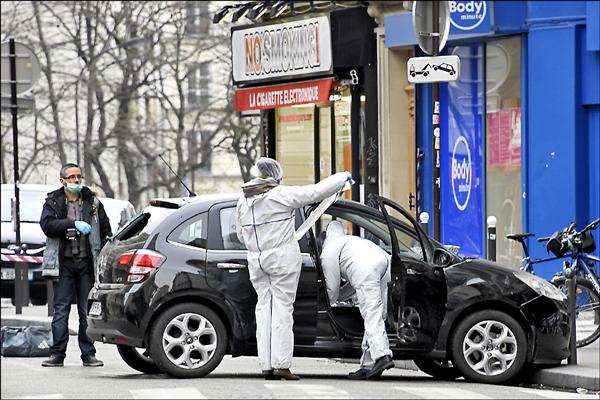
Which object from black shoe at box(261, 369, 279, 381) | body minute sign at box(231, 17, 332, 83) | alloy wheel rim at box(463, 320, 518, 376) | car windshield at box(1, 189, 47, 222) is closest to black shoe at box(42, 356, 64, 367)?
black shoe at box(261, 369, 279, 381)

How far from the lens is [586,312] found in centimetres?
1502

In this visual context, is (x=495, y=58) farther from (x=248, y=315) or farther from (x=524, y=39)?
(x=248, y=315)

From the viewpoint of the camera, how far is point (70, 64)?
50.8 m

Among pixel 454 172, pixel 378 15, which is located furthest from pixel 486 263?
pixel 378 15

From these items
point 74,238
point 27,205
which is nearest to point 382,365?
point 74,238

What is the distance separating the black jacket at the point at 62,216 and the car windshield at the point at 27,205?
10760 mm

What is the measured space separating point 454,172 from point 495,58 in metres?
1.86

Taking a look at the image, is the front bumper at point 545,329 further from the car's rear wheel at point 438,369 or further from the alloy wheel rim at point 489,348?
the car's rear wheel at point 438,369

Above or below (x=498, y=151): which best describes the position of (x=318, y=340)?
below

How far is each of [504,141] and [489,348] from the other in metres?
8.67

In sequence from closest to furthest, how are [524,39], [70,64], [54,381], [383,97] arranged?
1. [54,381]
2. [524,39]
3. [383,97]
4. [70,64]

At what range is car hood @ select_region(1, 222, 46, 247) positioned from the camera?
24422 mm

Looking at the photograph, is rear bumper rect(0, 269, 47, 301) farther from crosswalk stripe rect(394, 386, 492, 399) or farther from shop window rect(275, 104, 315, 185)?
crosswalk stripe rect(394, 386, 492, 399)

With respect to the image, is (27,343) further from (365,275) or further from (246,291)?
(365,275)
